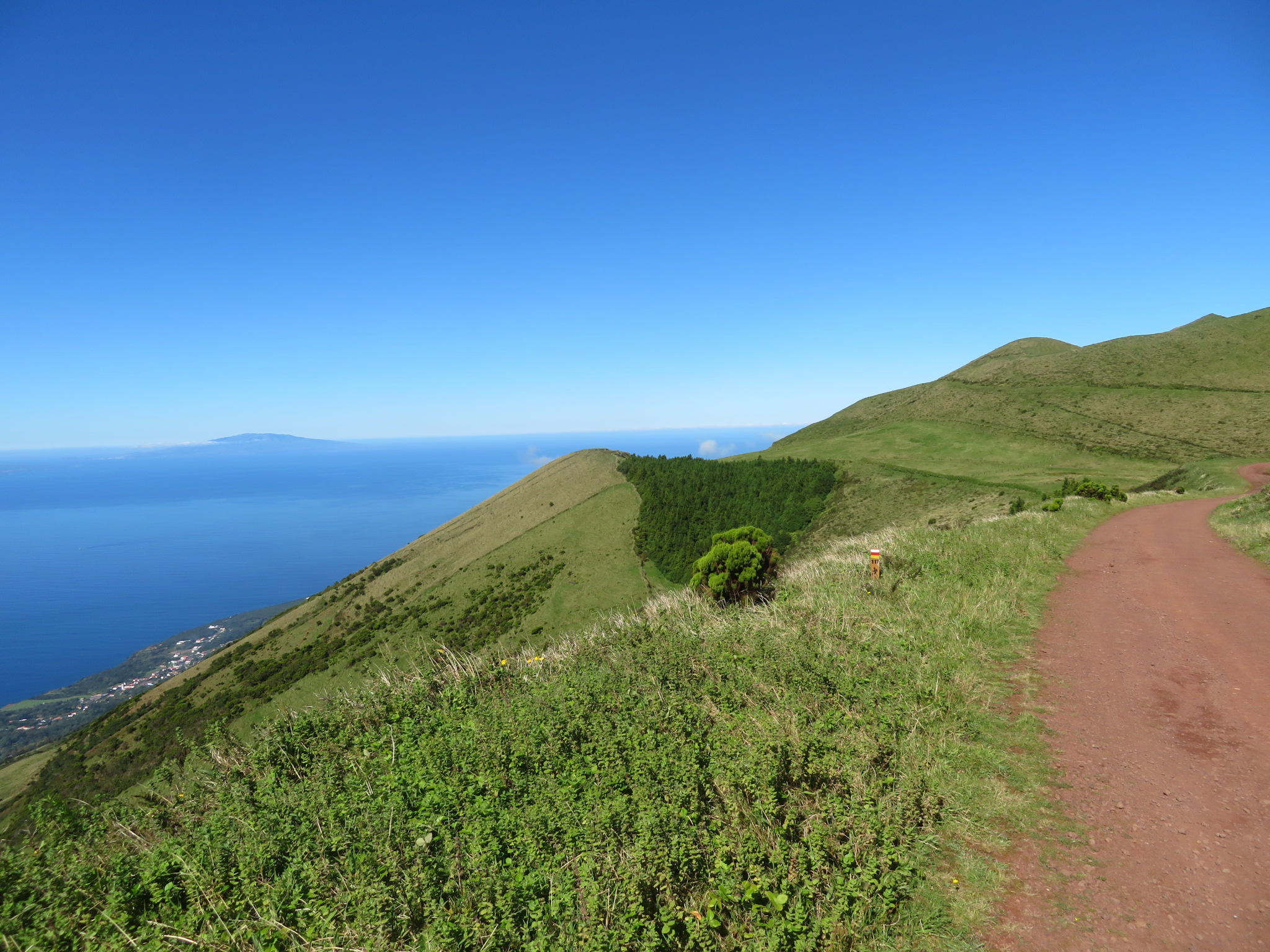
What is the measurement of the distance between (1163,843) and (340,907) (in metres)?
6.38

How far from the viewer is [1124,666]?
725 cm

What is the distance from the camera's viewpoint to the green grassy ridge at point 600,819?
375cm

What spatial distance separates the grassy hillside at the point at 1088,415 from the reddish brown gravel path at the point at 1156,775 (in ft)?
123

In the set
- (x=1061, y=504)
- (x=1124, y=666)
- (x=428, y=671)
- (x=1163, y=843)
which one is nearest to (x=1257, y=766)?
(x=1163, y=843)

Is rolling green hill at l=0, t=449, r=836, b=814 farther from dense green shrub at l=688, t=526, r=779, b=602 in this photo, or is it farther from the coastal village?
the coastal village

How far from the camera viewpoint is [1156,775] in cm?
490

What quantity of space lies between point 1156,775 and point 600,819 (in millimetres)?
5221

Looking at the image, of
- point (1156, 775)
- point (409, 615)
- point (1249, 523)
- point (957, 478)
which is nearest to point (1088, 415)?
point (957, 478)

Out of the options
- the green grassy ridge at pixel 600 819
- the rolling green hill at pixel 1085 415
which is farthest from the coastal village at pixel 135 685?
the rolling green hill at pixel 1085 415

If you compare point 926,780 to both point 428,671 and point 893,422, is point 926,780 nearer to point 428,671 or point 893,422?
point 428,671

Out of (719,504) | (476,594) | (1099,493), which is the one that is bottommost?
(476,594)

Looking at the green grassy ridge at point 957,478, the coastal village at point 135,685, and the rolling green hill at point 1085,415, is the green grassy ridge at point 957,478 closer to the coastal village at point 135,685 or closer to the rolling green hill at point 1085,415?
the rolling green hill at point 1085,415

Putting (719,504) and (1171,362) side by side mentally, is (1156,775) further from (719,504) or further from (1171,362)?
(1171,362)

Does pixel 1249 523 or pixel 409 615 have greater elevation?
pixel 1249 523
